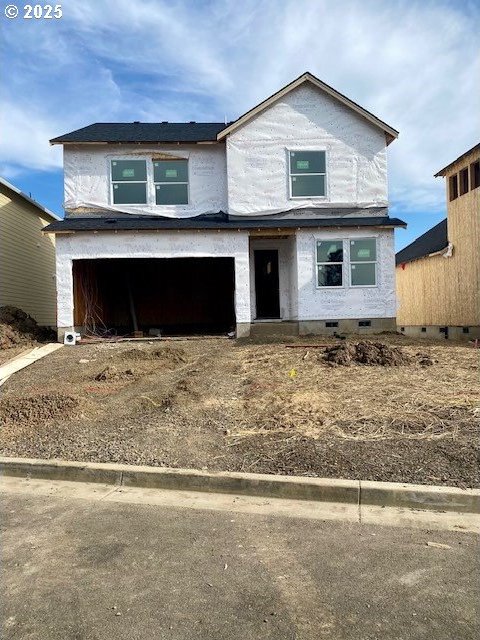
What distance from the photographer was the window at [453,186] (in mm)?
18656

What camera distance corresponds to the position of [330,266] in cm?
1603

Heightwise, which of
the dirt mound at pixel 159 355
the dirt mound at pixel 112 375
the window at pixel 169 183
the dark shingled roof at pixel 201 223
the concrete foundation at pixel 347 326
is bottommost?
the dirt mound at pixel 112 375

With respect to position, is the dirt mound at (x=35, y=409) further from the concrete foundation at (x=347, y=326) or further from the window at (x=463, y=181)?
the window at (x=463, y=181)

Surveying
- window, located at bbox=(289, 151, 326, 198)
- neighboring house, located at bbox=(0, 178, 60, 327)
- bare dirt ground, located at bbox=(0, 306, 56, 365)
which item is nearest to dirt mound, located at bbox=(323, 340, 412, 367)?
window, located at bbox=(289, 151, 326, 198)

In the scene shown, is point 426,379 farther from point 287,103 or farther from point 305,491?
point 287,103

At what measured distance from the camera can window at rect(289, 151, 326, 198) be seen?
1641 cm

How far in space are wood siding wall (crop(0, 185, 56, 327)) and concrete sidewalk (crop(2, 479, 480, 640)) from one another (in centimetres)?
1516

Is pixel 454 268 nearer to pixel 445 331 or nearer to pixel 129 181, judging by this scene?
pixel 445 331

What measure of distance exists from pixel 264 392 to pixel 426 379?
2.76 m

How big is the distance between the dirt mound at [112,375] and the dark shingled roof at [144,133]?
9.07 metres

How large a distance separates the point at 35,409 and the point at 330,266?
1076 centimetres

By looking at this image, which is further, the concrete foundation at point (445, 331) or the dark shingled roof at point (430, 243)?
the dark shingled roof at point (430, 243)

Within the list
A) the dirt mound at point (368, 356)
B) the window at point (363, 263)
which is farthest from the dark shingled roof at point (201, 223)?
the dirt mound at point (368, 356)

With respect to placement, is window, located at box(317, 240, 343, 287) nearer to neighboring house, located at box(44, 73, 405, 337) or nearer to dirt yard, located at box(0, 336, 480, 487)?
neighboring house, located at box(44, 73, 405, 337)
